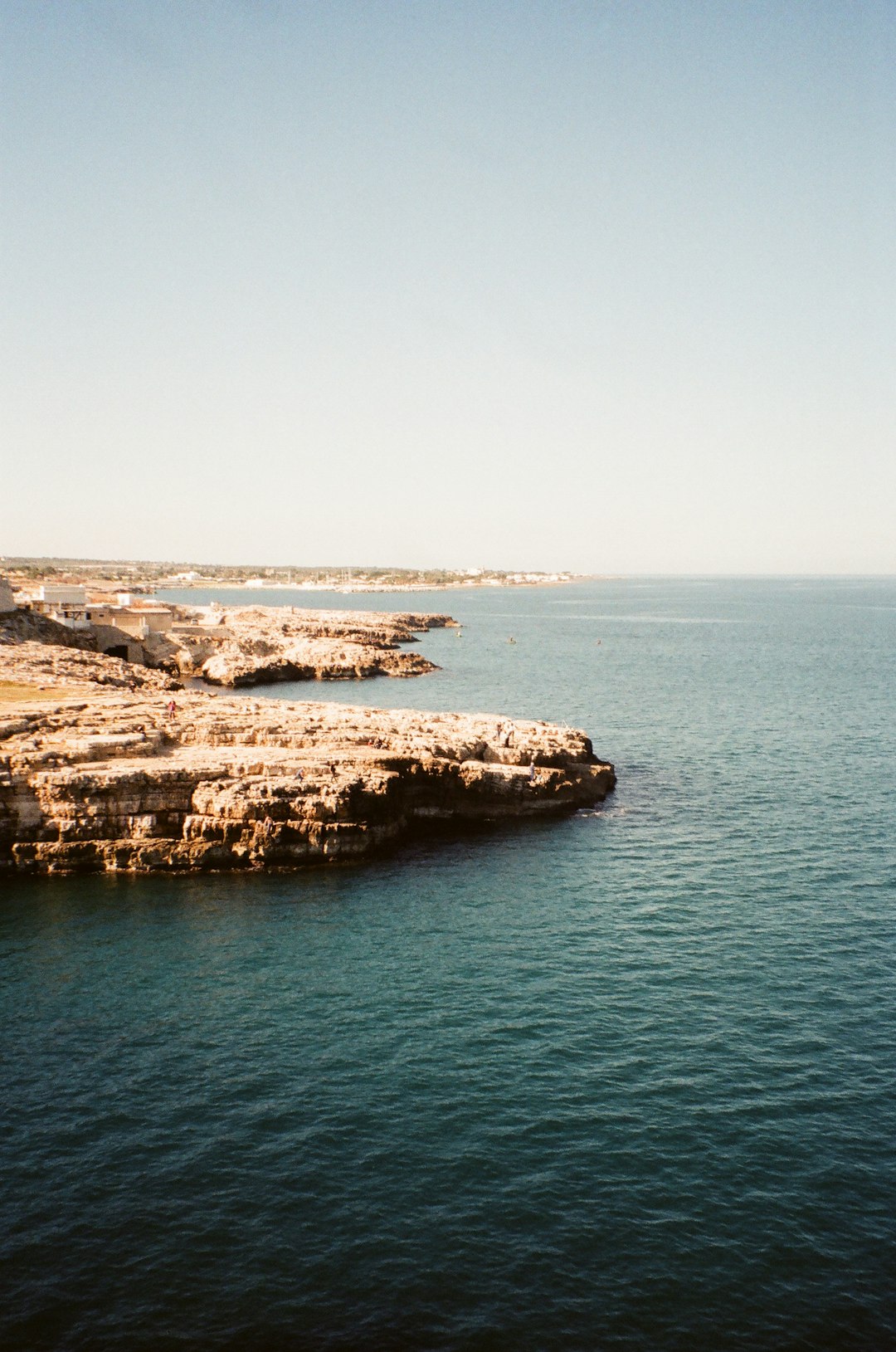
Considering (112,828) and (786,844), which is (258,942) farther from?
(786,844)

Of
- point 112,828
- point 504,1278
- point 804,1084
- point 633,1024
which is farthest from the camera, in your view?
point 112,828

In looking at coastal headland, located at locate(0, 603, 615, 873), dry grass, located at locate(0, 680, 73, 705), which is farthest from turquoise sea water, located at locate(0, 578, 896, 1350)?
dry grass, located at locate(0, 680, 73, 705)

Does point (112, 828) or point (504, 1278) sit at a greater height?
point (112, 828)

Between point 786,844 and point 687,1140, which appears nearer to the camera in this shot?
point 687,1140

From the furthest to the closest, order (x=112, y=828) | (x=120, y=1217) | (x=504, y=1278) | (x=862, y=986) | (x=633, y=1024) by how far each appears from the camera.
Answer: (x=112, y=828) → (x=862, y=986) → (x=633, y=1024) → (x=120, y=1217) → (x=504, y=1278)

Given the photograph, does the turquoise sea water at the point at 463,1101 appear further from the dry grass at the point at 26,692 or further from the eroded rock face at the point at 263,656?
the eroded rock face at the point at 263,656


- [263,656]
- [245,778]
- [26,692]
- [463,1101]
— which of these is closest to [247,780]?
[245,778]

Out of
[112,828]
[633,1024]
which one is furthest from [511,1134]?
[112,828]
